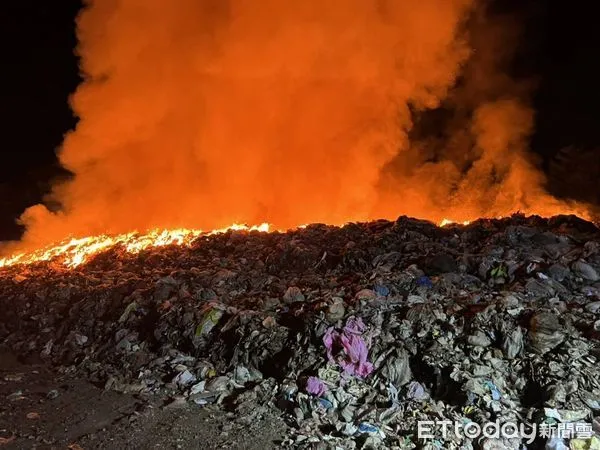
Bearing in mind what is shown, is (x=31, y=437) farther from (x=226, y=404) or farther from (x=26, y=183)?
(x=26, y=183)

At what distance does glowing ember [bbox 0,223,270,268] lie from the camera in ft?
37.7

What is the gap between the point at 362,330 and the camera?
212 inches

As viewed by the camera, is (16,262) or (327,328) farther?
(16,262)

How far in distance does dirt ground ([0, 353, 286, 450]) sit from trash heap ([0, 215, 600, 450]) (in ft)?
0.63

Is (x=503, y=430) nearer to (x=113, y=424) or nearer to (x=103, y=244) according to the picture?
(x=113, y=424)

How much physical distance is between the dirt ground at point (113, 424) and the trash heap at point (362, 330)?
0.63 feet

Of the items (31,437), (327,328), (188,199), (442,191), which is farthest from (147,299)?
(442,191)

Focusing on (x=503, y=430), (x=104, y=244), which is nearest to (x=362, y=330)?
(x=503, y=430)

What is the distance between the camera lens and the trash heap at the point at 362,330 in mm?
4426

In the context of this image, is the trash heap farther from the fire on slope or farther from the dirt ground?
the fire on slope

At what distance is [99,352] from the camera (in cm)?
667

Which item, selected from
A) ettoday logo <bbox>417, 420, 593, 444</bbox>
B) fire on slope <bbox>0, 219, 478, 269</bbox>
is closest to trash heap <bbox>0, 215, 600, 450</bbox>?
ettoday logo <bbox>417, 420, 593, 444</bbox>

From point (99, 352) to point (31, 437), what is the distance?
1.91m

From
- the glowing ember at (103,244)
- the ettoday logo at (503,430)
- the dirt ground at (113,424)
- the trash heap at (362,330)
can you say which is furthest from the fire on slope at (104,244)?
the ettoday logo at (503,430)
